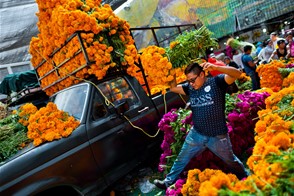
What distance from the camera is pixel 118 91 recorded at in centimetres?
471

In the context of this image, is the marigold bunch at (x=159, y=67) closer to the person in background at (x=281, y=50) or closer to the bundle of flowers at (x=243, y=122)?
the bundle of flowers at (x=243, y=122)

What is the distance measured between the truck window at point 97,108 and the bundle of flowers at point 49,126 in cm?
36

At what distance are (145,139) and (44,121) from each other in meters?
1.88

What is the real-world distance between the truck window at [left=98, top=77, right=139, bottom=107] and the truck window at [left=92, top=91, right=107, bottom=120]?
208 millimetres

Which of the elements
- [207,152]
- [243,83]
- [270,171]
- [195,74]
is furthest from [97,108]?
[243,83]

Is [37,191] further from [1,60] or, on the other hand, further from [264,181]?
[1,60]

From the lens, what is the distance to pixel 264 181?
153 centimetres

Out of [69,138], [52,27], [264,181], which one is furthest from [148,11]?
[264,181]

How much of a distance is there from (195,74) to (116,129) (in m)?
1.80

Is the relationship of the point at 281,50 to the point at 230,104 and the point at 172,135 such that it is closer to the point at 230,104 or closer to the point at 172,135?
the point at 230,104

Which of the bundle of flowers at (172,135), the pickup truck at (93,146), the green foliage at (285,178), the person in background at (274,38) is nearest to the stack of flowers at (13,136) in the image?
the pickup truck at (93,146)

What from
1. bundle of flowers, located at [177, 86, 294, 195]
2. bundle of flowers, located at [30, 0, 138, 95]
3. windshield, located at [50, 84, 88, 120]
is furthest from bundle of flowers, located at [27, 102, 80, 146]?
bundle of flowers, located at [177, 86, 294, 195]

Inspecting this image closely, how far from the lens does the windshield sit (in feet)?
13.5

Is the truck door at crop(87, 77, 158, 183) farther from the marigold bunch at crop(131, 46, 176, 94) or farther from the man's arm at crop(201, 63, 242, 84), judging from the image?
the man's arm at crop(201, 63, 242, 84)
